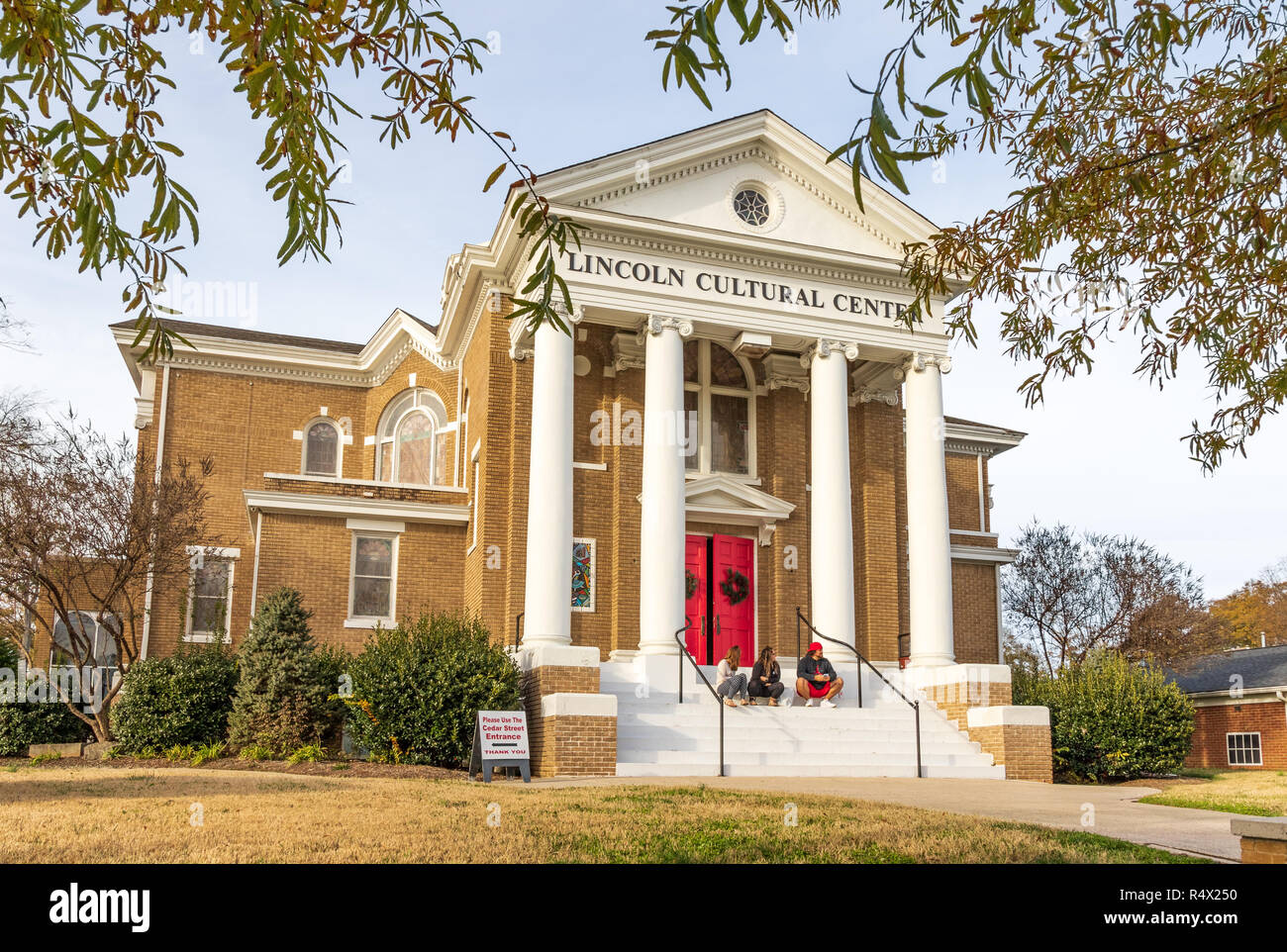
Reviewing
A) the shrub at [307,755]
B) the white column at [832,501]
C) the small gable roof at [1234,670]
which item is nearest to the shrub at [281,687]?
the shrub at [307,755]

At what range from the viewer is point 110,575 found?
821 inches

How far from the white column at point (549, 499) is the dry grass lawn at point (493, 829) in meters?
6.94

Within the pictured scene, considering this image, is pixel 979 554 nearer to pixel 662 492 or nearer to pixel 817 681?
pixel 817 681

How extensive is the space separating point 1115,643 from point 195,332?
1141 inches

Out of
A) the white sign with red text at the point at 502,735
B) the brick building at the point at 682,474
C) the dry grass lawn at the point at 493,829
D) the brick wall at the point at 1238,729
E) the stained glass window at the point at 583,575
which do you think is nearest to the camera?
the dry grass lawn at the point at 493,829

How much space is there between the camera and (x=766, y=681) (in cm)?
1944

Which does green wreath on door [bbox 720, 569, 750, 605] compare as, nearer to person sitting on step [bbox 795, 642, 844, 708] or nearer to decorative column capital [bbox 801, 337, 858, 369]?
person sitting on step [bbox 795, 642, 844, 708]

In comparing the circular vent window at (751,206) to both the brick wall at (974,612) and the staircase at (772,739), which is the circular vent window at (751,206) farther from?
the brick wall at (974,612)

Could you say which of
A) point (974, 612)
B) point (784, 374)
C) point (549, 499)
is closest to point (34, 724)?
point (549, 499)

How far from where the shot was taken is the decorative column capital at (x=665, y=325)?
68.5 feet

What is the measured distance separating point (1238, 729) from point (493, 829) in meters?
32.4

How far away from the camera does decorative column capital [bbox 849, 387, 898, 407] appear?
24.6m
